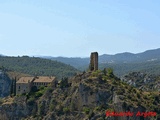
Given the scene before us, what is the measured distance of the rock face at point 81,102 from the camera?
102 metres

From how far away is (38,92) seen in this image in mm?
116812

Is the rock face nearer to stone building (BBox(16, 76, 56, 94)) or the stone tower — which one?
stone building (BBox(16, 76, 56, 94))

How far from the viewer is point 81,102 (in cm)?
10650

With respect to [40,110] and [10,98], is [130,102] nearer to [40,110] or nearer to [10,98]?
[40,110]

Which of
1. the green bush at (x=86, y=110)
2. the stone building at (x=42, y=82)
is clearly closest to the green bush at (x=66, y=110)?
the green bush at (x=86, y=110)

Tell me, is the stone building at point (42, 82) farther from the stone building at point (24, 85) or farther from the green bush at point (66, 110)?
the green bush at point (66, 110)

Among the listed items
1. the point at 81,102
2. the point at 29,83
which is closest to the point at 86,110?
the point at 81,102

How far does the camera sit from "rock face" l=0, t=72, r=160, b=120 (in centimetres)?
10219

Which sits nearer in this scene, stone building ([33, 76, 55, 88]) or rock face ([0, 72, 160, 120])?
rock face ([0, 72, 160, 120])

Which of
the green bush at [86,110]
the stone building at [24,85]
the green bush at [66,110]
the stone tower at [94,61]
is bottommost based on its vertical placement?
the green bush at [66,110]

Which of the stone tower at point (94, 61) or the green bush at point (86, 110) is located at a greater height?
the stone tower at point (94, 61)

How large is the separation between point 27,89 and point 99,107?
26786 mm

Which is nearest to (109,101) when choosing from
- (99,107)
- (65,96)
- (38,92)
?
(99,107)

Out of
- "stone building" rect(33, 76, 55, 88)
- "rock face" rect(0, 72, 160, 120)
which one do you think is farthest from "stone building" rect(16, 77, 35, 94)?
"rock face" rect(0, 72, 160, 120)
